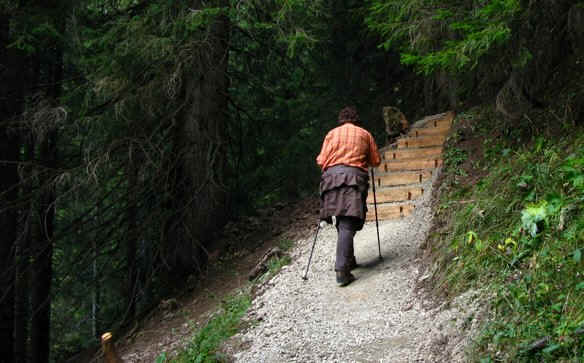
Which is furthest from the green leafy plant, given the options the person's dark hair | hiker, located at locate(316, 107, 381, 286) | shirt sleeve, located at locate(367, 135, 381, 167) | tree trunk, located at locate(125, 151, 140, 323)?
the person's dark hair

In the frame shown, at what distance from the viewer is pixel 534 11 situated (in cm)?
626

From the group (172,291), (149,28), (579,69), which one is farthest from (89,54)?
(579,69)

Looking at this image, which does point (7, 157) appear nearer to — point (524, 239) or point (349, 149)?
point (349, 149)

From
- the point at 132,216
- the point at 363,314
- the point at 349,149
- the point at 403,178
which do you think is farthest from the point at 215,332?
the point at 403,178

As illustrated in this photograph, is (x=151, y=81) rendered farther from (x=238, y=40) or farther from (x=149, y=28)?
(x=238, y=40)

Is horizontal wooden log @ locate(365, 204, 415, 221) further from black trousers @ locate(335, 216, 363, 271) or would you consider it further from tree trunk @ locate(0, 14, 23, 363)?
tree trunk @ locate(0, 14, 23, 363)

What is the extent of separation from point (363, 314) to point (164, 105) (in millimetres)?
5300

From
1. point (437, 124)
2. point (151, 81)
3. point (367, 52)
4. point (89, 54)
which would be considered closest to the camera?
point (151, 81)

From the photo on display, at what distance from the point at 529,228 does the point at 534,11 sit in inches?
123

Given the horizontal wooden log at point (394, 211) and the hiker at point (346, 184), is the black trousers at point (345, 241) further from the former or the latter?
the horizontal wooden log at point (394, 211)

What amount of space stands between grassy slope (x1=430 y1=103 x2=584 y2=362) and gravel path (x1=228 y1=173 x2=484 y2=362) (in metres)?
0.35

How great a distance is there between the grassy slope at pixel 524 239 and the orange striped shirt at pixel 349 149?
120cm

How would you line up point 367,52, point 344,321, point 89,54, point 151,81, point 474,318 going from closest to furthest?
point 474,318, point 344,321, point 151,81, point 89,54, point 367,52

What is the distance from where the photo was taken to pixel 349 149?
256 inches
